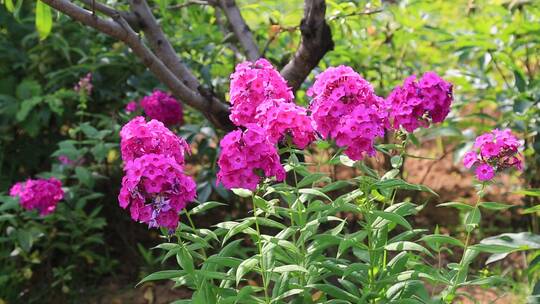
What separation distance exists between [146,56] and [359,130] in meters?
1.23

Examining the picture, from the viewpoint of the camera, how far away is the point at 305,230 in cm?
243

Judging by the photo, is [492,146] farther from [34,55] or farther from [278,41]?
[34,55]

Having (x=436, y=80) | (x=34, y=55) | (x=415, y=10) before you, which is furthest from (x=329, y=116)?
(x=34, y=55)

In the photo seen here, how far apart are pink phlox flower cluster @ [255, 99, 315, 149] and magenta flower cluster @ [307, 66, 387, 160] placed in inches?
2.0

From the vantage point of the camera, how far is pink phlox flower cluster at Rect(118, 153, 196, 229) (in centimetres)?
206

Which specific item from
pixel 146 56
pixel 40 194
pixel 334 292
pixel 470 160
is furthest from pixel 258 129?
pixel 40 194

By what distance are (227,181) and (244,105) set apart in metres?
0.36

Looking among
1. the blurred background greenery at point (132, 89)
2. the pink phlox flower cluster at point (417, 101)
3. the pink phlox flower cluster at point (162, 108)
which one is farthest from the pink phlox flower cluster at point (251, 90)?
the pink phlox flower cluster at point (162, 108)

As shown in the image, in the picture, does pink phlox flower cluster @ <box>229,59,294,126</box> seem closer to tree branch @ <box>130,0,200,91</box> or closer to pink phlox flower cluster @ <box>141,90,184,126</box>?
tree branch @ <box>130,0,200,91</box>

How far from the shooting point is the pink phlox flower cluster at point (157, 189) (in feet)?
6.77

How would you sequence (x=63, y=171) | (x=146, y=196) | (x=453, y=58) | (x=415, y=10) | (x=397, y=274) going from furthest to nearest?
(x=453, y=58), (x=63, y=171), (x=415, y=10), (x=397, y=274), (x=146, y=196)

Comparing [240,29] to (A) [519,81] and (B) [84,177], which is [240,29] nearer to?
(B) [84,177]

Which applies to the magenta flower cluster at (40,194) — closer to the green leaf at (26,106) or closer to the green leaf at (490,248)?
the green leaf at (26,106)

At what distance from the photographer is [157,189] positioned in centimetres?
206
